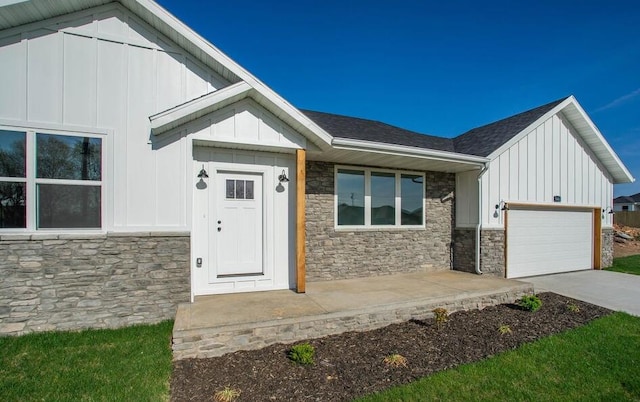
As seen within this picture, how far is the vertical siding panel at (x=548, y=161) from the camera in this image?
9234 millimetres

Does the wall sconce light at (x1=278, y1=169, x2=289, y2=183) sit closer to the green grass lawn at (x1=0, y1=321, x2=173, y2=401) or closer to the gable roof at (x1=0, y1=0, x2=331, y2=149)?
the gable roof at (x1=0, y1=0, x2=331, y2=149)

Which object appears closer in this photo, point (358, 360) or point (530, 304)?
point (358, 360)

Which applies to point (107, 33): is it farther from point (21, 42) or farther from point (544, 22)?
point (544, 22)

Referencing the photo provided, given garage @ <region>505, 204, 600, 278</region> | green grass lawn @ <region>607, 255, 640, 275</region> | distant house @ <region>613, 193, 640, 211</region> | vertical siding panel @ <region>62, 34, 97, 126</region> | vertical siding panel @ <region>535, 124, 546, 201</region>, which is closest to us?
vertical siding panel @ <region>62, 34, 97, 126</region>

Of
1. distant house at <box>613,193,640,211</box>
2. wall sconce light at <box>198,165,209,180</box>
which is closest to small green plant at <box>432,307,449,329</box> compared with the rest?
wall sconce light at <box>198,165,209,180</box>

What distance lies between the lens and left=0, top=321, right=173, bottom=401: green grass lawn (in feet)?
9.96

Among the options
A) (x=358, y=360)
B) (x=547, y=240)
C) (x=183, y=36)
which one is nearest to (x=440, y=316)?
(x=358, y=360)

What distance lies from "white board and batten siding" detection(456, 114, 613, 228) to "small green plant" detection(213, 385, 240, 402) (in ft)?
24.2

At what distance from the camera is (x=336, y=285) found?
654 centimetres

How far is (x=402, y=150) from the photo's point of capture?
22.2 feet

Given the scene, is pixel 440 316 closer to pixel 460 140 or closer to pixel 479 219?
pixel 479 219

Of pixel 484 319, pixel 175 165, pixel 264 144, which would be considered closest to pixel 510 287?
pixel 484 319

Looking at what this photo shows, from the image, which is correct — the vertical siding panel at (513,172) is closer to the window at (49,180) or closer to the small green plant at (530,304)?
the small green plant at (530,304)

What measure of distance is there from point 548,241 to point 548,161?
248cm
